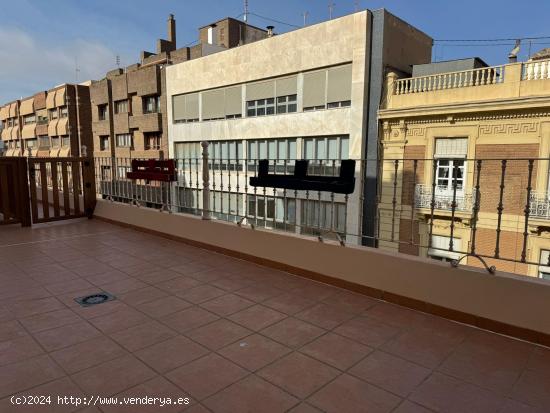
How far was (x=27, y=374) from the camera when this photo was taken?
212 cm

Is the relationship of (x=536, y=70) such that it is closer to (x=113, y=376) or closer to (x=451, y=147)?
(x=451, y=147)

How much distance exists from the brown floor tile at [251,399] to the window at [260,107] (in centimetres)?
1774

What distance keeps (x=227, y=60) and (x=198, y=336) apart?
2058 cm

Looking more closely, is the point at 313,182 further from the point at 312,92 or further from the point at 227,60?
the point at 227,60

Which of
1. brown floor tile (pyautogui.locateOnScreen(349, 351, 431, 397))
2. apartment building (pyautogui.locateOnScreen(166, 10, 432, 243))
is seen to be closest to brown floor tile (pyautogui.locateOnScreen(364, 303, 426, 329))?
brown floor tile (pyautogui.locateOnScreen(349, 351, 431, 397))

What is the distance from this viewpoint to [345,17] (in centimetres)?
1548

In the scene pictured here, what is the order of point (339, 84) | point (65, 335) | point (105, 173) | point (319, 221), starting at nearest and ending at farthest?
point (65, 335) < point (319, 221) < point (105, 173) < point (339, 84)

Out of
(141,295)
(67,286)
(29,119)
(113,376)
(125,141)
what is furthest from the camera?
(29,119)

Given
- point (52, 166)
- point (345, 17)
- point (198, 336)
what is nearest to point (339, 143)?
point (345, 17)

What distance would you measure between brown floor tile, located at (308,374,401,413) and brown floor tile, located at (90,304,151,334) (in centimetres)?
163

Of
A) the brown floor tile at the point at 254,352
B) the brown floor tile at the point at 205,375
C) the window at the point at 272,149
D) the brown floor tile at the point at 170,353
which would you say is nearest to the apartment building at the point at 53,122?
the window at the point at 272,149

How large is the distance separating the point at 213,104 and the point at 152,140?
30.2 feet

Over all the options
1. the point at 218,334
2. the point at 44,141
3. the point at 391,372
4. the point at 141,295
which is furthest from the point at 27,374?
the point at 44,141

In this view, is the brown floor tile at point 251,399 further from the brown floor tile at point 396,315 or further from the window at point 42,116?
the window at point 42,116
